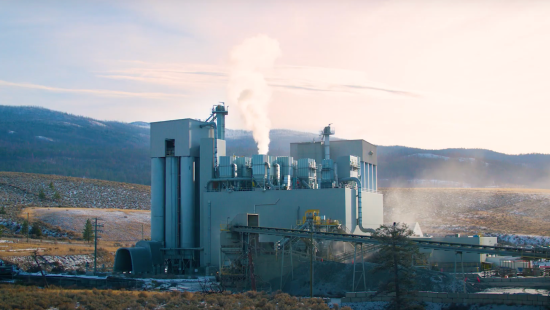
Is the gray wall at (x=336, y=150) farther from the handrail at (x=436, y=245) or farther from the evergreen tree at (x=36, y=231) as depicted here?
the evergreen tree at (x=36, y=231)

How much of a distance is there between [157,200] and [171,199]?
6.54 ft

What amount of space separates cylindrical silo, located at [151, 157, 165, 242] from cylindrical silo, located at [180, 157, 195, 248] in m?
3.01

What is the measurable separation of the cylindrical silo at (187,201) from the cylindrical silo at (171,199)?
0.97m

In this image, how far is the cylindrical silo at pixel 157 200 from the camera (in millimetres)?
66625

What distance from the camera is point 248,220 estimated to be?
54000 millimetres

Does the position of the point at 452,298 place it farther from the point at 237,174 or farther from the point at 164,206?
the point at 164,206

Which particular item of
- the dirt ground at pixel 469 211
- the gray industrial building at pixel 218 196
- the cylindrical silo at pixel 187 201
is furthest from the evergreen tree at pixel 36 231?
the dirt ground at pixel 469 211

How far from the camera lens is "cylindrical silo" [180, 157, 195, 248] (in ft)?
213

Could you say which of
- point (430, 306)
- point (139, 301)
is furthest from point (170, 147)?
point (430, 306)

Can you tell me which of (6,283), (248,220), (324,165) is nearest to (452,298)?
(248,220)

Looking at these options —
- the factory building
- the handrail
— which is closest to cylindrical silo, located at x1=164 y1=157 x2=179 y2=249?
the factory building

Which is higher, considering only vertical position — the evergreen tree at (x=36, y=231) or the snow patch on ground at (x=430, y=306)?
the evergreen tree at (x=36, y=231)

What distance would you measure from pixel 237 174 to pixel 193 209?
22.4 feet

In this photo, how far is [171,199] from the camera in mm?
66250
